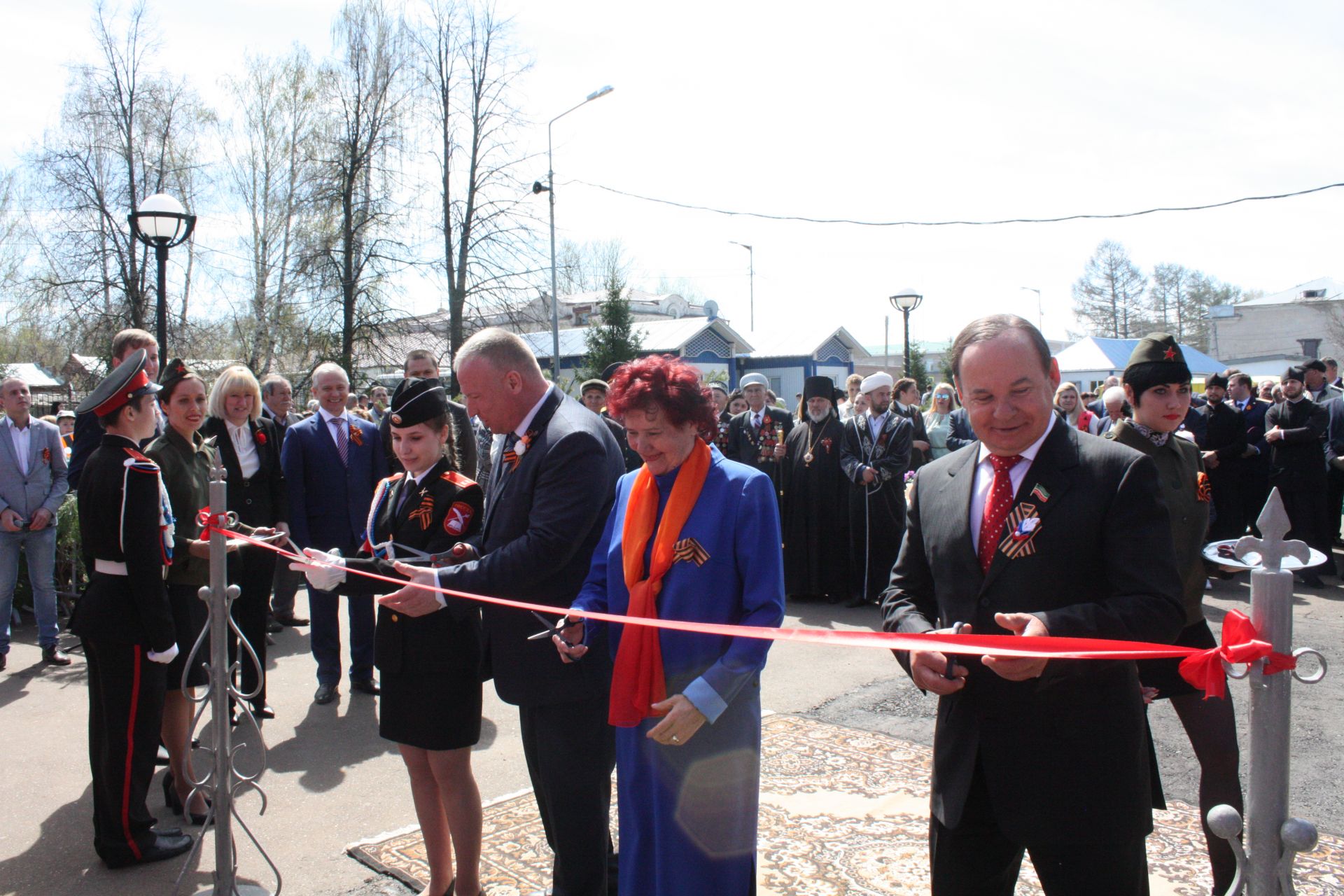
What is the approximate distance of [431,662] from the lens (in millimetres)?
3301

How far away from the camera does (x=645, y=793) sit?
272cm

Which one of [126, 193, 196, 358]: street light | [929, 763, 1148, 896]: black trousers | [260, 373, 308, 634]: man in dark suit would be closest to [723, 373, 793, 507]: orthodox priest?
[260, 373, 308, 634]: man in dark suit

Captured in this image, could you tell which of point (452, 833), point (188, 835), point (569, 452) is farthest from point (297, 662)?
point (569, 452)

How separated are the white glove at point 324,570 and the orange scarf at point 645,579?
110 cm

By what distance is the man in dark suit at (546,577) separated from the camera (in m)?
2.96

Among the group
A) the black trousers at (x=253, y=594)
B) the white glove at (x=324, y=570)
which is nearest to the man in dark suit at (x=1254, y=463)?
the black trousers at (x=253, y=594)

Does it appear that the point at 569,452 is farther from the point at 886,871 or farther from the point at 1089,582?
the point at 886,871

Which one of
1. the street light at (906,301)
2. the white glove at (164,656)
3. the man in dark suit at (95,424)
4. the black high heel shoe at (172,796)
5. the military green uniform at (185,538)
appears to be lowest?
the black high heel shoe at (172,796)

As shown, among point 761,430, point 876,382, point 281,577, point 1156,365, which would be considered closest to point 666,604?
point 1156,365

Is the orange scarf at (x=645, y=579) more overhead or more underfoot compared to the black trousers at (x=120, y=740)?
more overhead

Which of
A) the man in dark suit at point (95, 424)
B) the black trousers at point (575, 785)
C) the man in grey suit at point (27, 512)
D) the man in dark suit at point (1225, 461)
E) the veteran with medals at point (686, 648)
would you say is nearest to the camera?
the veteran with medals at point (686, 648)

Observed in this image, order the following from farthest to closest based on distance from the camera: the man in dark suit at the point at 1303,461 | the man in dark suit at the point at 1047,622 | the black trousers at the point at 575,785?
the man in dark suit at the point at 1303,461, the black trousers at the point at 575,785, the man in dark suit at the point at 1047,622

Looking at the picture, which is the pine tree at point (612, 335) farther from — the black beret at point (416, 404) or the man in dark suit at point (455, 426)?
the black beret at point (416, 404)

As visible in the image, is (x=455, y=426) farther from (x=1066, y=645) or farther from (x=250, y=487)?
(x=1066, y=645)
